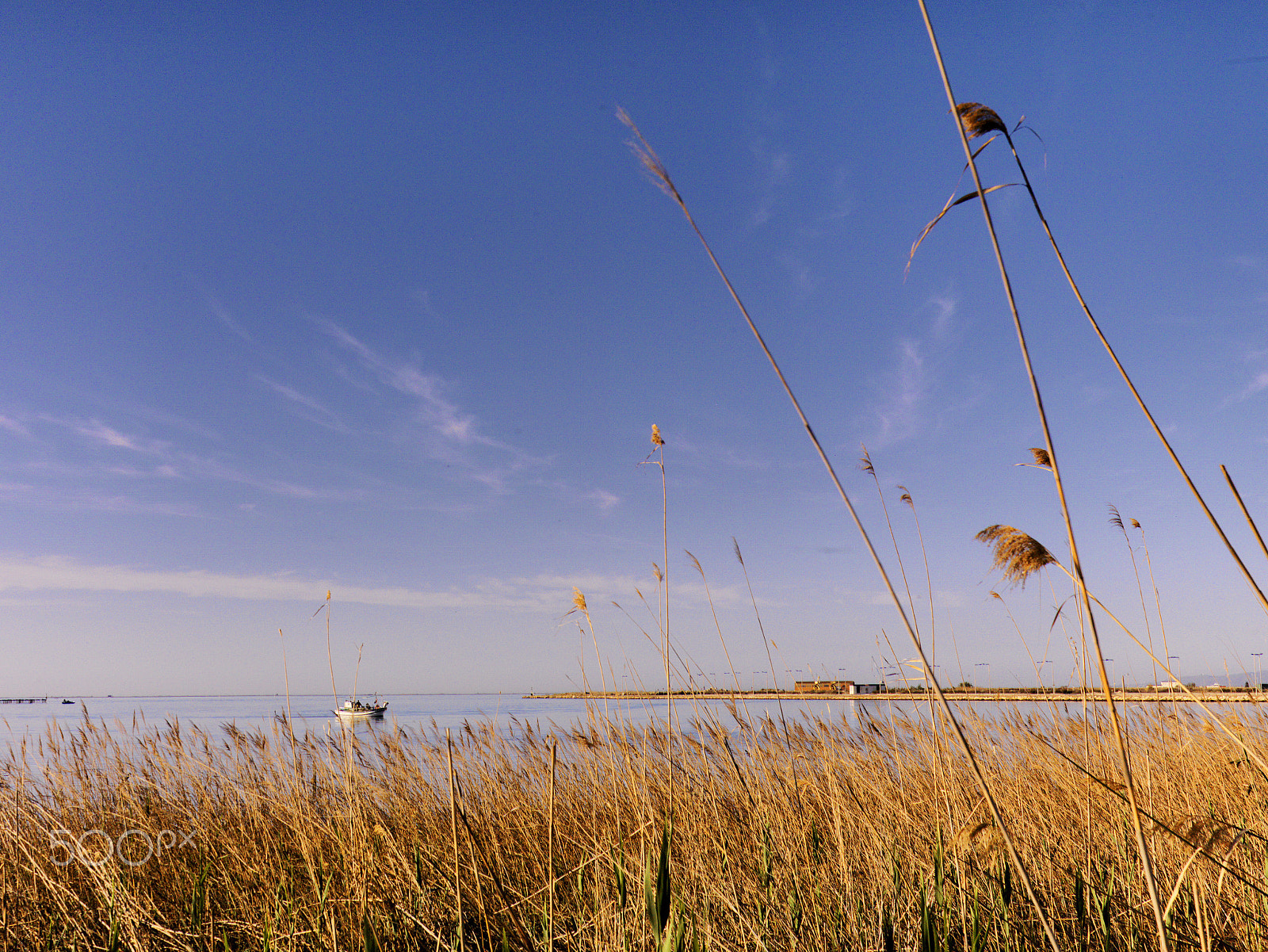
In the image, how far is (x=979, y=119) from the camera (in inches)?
59.2

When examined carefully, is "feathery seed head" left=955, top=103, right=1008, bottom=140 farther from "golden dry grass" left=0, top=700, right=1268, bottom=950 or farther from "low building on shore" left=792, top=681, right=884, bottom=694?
"low building on shore" left=792, top=681, right=884, bottom=694

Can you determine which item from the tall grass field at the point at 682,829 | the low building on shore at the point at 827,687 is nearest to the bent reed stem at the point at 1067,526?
the tall grass field at the point at 682,829

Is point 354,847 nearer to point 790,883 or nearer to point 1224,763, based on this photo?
point 790,883

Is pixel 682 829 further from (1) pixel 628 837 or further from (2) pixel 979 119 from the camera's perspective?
(2) pixel 979 119

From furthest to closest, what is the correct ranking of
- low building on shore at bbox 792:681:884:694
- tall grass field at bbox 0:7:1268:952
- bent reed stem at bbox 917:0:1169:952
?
low building on shore at bbox 792:681:884:694, tall grass field at bbox 0:7:1268:952, bent reed stem at bbox 917:0:1169:952

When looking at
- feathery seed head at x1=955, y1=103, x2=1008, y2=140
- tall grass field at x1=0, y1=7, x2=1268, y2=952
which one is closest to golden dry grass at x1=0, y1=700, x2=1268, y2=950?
tall grass field at x1=0, y1=7, x2=1268, y2=952

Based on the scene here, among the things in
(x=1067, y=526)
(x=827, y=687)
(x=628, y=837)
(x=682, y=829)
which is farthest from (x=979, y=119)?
(x=827, y=687)

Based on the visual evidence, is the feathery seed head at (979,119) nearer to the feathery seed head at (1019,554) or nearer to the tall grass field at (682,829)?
the tall grass field at (682,829)

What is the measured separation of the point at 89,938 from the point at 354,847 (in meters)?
1.27

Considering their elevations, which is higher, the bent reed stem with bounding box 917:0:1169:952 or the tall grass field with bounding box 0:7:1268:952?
the bent reed stem with bounding box 917:0:1169:952

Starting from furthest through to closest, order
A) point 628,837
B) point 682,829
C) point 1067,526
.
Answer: point 682,829
point 628,837
point 1067,526

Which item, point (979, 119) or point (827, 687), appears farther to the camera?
point (827, 687)

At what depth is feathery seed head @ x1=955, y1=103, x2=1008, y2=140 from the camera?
1499mm

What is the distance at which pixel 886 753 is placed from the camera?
597cm
